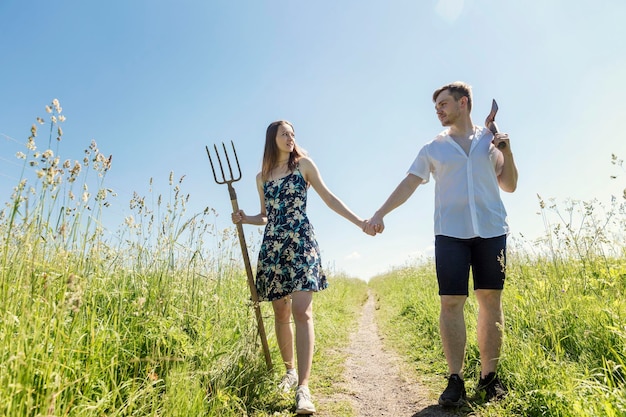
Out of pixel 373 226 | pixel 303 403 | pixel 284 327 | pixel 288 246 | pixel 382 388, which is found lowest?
pixel 382 388

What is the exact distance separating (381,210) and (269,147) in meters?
1.17

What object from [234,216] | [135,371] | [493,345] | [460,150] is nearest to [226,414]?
[135,371]

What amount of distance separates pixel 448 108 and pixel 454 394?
2.25 m

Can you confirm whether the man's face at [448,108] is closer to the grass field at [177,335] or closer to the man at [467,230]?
the man at [467,230]

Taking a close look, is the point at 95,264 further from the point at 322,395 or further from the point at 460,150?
the point at 460,150

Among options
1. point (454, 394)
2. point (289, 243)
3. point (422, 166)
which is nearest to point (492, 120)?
point (422, 166)

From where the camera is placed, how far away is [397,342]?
570 cm

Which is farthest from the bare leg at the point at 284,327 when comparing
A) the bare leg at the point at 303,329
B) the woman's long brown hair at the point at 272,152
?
the woman's long brown hair at the point at 272,152

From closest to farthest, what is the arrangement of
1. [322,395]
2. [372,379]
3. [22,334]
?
[22,334] < [322,395] < [372,379]

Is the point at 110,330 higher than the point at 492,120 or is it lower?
lower

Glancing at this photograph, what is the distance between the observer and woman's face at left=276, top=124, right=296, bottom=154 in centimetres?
367

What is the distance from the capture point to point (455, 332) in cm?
329

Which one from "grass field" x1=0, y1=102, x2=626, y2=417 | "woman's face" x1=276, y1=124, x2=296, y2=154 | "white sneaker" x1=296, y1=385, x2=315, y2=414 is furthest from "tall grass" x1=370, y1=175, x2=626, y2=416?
"woman's face" x1=276, y1=124, x2=296, y2=154

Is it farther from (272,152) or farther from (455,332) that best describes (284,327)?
(272,152)
